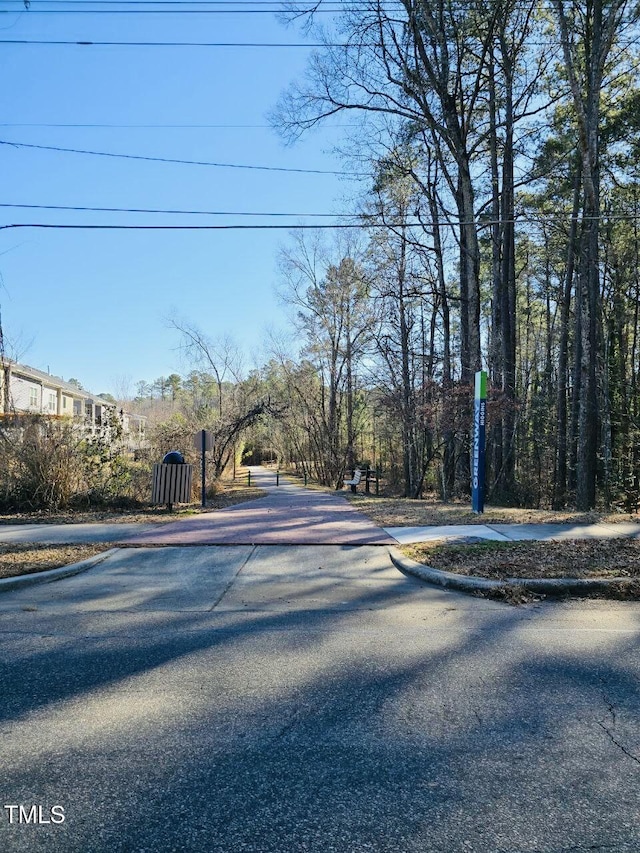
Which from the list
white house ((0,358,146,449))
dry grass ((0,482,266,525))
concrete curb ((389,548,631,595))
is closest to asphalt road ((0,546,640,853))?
concrete curb ((389,548,631,595))

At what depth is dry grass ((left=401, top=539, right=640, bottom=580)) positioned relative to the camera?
6410 mm

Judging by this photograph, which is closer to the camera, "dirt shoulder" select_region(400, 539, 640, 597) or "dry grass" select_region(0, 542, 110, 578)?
"dirt shoulder" select_region(400, 539, 640, 597)

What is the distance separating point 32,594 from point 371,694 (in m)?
4.49

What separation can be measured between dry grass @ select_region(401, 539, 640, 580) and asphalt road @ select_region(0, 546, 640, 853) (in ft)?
2.59

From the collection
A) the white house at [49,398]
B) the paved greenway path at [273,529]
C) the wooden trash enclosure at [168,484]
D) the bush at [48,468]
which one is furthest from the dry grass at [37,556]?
the white house at [49,398]

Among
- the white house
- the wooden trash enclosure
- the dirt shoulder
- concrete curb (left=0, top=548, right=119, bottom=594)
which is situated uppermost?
the white house

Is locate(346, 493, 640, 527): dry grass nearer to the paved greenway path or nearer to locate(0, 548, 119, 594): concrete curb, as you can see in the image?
the paved greenway path

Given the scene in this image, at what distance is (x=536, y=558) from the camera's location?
7.08m

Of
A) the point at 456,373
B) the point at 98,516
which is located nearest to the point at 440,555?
the point at 98,516

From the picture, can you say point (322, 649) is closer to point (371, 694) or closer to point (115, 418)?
point (371, 694)

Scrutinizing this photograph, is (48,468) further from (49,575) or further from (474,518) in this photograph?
(474,518)

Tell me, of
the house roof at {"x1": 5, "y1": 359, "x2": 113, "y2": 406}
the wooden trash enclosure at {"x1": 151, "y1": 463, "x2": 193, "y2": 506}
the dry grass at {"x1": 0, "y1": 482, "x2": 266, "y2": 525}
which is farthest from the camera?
the house roof at {"x1": 5, "y1": 359, "x2": 113, "y2": 406}

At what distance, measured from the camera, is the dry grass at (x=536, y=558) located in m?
6.41

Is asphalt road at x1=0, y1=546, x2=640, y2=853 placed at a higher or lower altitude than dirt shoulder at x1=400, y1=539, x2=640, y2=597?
lower
